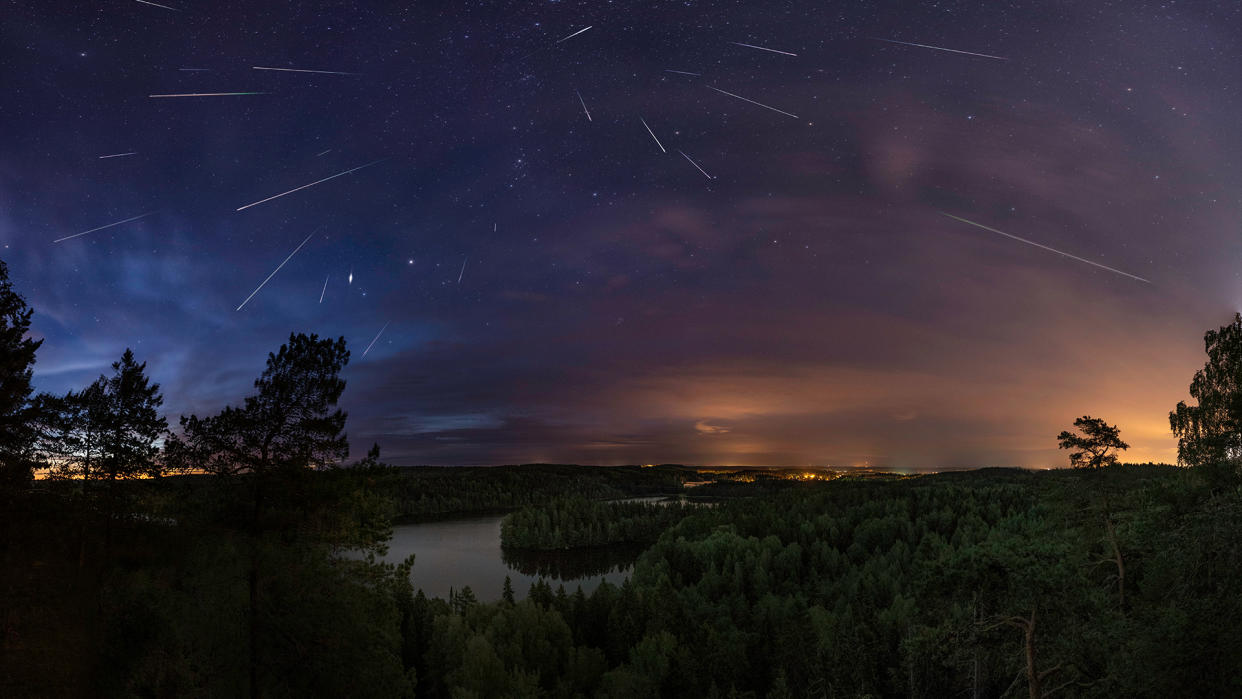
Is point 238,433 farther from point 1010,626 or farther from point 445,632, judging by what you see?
point 445,632

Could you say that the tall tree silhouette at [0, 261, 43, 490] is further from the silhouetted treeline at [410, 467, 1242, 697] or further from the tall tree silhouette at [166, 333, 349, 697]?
the silhouetted treeline at [410, 467, 1242, 697]

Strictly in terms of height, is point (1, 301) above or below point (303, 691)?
above

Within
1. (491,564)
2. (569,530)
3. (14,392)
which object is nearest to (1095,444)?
(14,392)

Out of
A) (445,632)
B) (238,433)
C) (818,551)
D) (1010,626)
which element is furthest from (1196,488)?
(818,551)

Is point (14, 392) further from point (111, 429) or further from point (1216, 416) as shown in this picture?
point (1216, 416)

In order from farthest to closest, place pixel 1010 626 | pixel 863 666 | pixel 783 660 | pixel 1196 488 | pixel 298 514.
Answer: pixel 783 660 → pixel 863 666 → pixel 1196 488 → pixel 298 514 → pixel 1010 626

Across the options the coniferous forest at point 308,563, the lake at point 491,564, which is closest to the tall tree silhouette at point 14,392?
the coniferous forest at point 308,563

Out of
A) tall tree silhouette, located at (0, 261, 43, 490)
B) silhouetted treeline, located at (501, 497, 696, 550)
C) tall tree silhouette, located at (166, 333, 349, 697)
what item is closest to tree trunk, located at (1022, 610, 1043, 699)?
tall tree silhouette, located at (166, 333, 349, 697)
